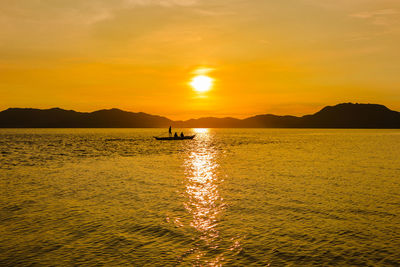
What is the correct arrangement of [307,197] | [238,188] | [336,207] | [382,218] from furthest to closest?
[238,188] → [307,197] → [336,207] → [382,218]

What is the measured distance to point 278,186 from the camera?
99.6 ft

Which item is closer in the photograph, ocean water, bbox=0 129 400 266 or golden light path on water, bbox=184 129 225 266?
ocean water, bbox=0 129 400 266

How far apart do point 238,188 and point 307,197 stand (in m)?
6.58

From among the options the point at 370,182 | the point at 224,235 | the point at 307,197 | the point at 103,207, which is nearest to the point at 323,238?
the point at 224,235

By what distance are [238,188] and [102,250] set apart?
56.5ft

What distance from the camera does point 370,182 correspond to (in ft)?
107

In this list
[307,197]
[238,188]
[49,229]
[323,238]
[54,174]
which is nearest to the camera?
[323,238]

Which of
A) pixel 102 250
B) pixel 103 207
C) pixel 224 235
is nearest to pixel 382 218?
pixel 224 235

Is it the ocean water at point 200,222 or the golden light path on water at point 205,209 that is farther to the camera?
the golden light path on water at point 205,209

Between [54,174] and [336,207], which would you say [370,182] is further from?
[54,174]

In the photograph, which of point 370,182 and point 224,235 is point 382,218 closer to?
point 224,235

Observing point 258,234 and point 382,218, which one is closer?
point 258,234

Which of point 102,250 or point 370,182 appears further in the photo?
point 370,182

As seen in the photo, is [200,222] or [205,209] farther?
[205,209]
